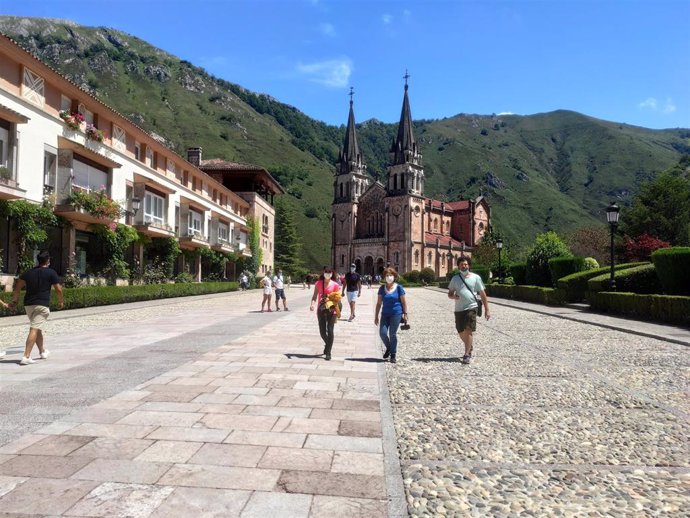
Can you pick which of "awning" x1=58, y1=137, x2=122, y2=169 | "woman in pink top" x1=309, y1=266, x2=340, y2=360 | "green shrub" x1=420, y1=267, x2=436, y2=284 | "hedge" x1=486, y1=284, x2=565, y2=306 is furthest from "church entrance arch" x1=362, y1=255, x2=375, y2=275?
"woman in pink top" x1=309, y1=266, x2=340, y2=360

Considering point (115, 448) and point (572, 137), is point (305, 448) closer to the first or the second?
point (115, 448)

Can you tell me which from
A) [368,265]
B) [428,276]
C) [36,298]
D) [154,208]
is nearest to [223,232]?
[154,208]

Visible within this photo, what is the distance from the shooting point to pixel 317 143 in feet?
493

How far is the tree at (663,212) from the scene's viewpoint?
178ft

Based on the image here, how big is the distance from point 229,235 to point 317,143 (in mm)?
106362

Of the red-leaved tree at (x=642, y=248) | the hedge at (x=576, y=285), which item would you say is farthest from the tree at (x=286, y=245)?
the hedge at (x=576, y=285)

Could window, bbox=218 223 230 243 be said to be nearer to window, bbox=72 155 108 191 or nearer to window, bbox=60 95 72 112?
window, bbox=72 155 108 191

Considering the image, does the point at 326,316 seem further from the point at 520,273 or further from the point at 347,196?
the point at 347,196

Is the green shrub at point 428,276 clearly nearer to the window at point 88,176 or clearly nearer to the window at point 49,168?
the window at point 88,176

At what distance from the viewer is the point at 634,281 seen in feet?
68.1

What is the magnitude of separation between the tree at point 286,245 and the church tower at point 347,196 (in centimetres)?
722

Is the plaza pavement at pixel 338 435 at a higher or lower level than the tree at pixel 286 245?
lower

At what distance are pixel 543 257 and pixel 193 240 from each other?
24.0 meters

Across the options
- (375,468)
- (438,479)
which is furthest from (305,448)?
(438,479)
